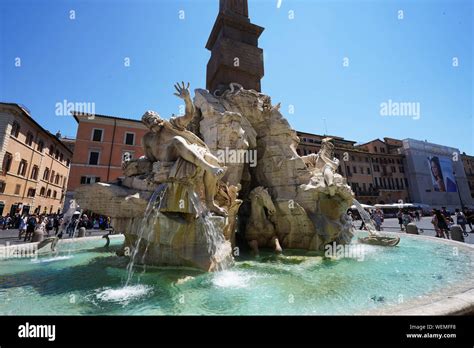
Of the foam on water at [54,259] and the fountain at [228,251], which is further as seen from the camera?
the foam on water at [54,259]

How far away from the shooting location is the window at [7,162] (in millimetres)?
23938

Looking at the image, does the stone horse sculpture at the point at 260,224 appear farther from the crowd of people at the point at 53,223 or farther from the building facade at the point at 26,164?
the building facade at the point at 26,164

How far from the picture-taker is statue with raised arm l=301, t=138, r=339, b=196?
7.63 m

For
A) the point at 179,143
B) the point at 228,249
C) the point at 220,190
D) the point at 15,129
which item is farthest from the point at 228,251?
the point at 15,129

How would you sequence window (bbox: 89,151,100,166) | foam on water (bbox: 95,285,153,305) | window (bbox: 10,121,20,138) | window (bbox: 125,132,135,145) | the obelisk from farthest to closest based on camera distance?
window (bbox: 125,132,135,145), window (bbox: 89,151,100,166), window (bbox: 10,121,20,138), the obelisk, foam on water (bbox: 95,285,153,305)

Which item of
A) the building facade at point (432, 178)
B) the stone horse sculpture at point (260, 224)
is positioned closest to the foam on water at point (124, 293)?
the stone horse sculpture at point (260, 224)

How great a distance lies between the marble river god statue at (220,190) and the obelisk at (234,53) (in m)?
1.14

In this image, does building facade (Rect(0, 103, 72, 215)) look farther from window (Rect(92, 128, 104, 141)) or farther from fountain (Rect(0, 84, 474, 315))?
fountain (Rect(0, 84, 474, 315))

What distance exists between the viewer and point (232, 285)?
4.05 metres

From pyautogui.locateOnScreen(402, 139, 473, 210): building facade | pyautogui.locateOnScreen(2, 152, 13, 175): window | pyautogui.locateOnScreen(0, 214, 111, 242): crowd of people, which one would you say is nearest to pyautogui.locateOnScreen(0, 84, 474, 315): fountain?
pyautogui.locateOnScreen(0, 214, 111, 242): crowd of people

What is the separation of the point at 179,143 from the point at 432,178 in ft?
215

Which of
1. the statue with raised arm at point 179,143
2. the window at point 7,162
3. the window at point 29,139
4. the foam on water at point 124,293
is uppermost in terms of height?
the window at point 29,139

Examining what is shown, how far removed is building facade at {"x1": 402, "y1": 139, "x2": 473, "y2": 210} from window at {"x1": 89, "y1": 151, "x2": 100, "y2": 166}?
60567 mm
